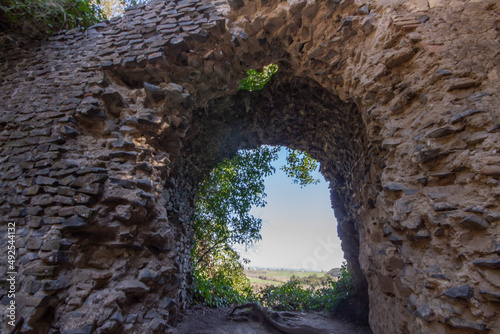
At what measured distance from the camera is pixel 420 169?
1.94 m

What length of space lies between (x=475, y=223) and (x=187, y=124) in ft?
9.64

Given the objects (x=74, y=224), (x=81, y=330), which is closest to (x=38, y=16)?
(x=74, y=224)

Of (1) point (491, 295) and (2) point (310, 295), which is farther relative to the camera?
(2) point (310, 295)

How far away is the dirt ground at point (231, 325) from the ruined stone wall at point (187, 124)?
1.76 meters

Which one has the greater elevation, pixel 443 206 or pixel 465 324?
pixel 443 206

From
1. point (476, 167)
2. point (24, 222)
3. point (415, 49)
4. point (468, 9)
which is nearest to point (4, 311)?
point (24, 222)

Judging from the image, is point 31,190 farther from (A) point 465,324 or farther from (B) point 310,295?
(B) point 310,295

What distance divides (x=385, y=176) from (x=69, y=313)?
279cm

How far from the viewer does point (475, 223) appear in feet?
4.85

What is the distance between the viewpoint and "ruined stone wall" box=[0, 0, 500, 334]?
5.43 ft

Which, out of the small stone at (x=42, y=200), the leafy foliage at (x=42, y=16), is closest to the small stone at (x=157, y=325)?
the small stone at (x=42, y=200)

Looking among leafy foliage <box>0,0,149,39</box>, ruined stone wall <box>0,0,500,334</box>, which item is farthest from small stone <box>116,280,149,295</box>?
leafy foliage <box>0,0,149,39</box>

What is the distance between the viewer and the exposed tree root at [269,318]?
14.9 feet

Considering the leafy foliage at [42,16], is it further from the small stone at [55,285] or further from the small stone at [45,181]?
the small stone at [55,285]
